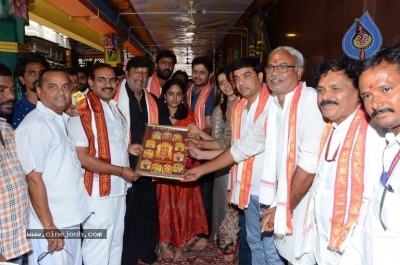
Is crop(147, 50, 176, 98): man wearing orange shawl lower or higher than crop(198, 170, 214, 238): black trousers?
higher

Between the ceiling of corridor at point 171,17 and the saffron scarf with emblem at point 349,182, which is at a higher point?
the ceiling of corridor at point 171,17

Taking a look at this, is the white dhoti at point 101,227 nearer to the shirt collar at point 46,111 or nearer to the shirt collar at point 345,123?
the shirt collar at point 46,111

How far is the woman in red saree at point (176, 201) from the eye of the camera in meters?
3.68

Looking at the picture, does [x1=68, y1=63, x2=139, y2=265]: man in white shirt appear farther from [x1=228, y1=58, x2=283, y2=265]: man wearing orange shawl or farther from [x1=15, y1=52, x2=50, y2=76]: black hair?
[x1=228, y1=58, x2=283, y2=265]: man wearing orange shawl

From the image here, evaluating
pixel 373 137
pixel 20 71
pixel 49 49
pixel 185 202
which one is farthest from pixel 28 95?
pixel 49 49

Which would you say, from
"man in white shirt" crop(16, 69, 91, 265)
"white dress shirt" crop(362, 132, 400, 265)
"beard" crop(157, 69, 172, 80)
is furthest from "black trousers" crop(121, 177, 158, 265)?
"white dress shirt" crop(362, 132, 400, 265)

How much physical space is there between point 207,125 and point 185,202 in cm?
98

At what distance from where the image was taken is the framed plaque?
2961mm

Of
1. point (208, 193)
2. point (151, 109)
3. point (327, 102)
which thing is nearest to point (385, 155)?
point (327, 102)

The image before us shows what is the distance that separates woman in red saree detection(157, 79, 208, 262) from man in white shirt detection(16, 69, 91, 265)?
4.67 feet

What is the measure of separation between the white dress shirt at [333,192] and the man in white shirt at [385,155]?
18cm

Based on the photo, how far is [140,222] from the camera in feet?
11.4

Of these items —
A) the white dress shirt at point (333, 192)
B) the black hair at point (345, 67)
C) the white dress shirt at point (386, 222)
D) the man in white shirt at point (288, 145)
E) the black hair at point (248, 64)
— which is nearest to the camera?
the white dress shirt at point (386, 222)

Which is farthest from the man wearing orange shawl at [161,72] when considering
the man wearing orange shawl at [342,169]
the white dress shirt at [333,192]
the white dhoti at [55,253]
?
the white dress shirt at [333,192]
